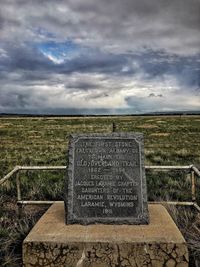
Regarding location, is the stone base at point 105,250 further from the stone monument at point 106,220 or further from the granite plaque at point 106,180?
the granite plaque at point 106,180

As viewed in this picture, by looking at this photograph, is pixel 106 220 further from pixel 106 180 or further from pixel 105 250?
pixel 105 250

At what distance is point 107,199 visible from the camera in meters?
6.11

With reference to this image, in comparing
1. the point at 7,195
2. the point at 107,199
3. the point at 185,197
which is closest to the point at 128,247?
the point at 107,199

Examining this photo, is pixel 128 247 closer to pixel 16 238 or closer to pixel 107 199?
pixel 107 199

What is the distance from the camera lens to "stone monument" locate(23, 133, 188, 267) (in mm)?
5191

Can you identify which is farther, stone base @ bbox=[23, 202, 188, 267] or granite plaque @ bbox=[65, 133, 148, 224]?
granite plaque @ bbox=[65, 133, 148, 224]

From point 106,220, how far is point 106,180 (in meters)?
0.62

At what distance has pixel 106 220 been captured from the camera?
5965 mm

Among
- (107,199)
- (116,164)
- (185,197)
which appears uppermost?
(116,164)

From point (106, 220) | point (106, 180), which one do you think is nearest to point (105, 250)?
point (106, 220)

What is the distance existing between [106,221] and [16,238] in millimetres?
1363

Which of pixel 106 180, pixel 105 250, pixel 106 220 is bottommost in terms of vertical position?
pixel 105 250

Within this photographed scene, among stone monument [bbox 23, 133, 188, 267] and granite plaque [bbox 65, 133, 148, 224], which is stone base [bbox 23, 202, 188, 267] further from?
granite plaque [bbox 65, 133, 148, 224]

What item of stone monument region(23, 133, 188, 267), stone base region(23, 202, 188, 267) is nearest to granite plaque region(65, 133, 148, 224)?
stone monument region(23, 133, 188, 267)
